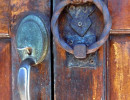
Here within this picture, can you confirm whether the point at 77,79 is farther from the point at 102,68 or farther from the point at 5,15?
the point at 5,15

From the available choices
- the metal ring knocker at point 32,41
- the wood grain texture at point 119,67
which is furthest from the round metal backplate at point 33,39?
the wood grain texture at point 119,67

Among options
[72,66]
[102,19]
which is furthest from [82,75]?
[102,19]

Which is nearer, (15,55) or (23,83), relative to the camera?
(23,83)

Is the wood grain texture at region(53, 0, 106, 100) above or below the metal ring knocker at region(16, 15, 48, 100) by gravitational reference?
below

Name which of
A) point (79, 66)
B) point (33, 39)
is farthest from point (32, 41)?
point (79, 66)

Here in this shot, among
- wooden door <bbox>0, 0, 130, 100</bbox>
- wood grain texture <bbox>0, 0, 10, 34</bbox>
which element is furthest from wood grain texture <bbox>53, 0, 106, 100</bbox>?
wood grain texture <bbox>0, 0, 10, 34</bbox>

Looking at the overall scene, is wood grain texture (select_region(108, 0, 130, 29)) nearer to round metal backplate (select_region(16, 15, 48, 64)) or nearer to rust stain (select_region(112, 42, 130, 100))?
rust stain (select_region(112, 42, 130, 100))
